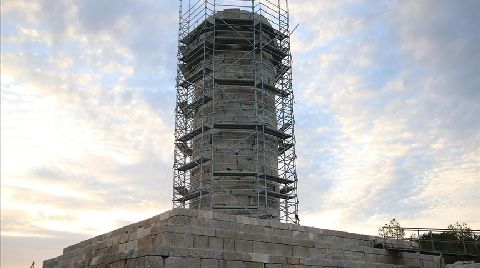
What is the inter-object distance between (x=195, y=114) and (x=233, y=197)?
5371 millimetres

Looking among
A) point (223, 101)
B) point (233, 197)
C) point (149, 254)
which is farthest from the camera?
point (223, 101)

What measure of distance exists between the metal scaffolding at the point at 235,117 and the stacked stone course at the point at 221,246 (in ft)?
25.9

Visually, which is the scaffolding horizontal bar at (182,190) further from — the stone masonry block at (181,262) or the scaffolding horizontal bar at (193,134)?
the stone masonry block at (181,262)

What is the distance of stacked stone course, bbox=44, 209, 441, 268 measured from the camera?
38.5 feet

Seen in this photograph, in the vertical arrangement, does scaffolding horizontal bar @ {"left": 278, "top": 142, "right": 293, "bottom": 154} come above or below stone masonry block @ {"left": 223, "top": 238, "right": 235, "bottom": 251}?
above

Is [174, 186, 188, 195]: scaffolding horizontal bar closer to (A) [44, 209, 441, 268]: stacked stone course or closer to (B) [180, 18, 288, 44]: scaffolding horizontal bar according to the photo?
(B) [180, 18, 288, 44]: scaffolding horizontal bar

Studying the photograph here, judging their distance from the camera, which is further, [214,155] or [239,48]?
[239,48]

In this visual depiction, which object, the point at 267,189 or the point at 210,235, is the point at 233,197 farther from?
the point at 210,235

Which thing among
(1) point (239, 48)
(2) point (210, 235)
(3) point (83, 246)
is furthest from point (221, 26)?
(2) point (210, 235)

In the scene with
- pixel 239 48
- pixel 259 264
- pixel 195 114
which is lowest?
pixel 259 264

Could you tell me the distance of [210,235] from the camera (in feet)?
40.9

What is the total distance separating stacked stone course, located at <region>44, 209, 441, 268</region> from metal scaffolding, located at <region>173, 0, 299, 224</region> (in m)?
7.89

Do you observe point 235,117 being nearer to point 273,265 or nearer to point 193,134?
point 193,134

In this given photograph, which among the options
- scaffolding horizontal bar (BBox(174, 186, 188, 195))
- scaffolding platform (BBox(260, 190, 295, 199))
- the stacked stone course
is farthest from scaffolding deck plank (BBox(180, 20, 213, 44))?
the stacked stone course
